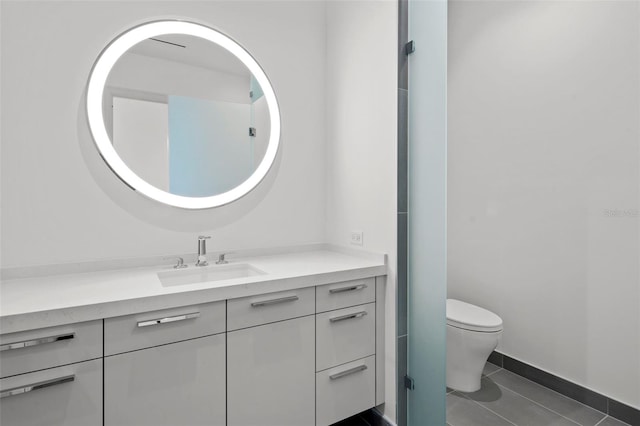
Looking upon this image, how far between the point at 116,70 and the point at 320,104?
1.16 metres

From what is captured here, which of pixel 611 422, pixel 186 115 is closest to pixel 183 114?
pixel 186 115

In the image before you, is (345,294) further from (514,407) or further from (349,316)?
(514,407)

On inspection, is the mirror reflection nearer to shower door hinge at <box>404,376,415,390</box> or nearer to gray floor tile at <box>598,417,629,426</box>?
shower door hinge at <box>404,376,415,390</box>

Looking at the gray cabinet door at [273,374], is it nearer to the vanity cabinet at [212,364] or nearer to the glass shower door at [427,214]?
the vanity cabinet at [212,364]

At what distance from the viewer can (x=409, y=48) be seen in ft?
5.14

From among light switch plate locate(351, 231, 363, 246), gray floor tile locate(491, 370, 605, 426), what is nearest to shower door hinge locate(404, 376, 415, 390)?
light switch plate locate(351, 231, 363, 246)

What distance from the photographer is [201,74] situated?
1820mm

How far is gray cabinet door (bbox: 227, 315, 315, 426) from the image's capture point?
127 centimetres

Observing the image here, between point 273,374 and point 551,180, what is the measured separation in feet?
6.25

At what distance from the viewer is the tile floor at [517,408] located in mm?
1683

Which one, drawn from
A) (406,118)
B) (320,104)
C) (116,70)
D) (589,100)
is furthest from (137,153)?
(589,100)

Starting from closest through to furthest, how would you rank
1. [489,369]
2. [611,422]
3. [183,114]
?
1. [611,422]
2. [183,114]
3. [489,369]

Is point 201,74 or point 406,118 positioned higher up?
point 201,74

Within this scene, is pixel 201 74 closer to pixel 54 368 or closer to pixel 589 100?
pixel 54 368
